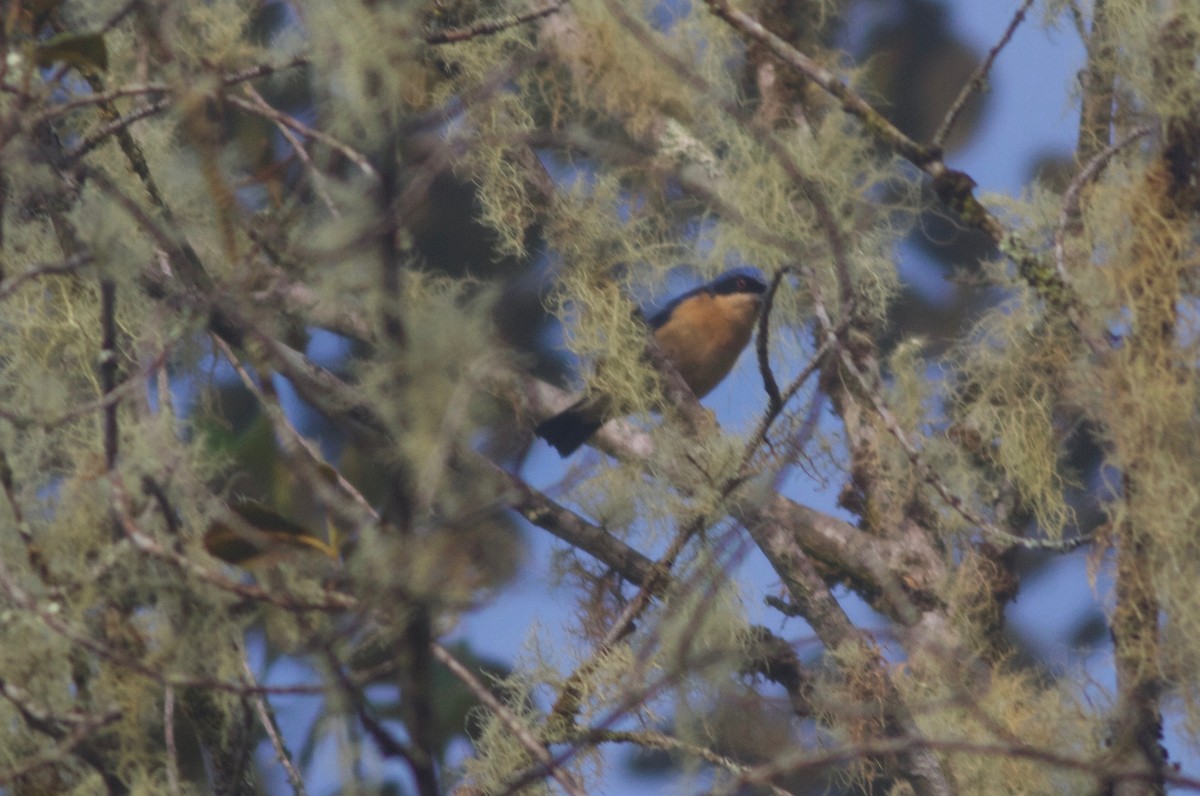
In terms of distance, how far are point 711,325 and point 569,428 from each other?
97cm

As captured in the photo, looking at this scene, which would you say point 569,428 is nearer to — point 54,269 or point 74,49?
point 74,49

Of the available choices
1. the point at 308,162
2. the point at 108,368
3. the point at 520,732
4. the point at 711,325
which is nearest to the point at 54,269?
the point at 108,368

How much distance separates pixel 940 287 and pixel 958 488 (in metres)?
1.97

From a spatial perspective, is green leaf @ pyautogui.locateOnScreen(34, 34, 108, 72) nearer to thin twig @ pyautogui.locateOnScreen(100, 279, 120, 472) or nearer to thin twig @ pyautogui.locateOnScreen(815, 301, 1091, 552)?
thin twig @ pyautogui.locateOnScreen(100, 279, 120, 472)

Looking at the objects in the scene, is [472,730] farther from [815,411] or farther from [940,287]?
[815,411]

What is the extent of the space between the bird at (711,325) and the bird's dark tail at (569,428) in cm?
61

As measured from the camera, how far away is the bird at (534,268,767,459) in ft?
14.7

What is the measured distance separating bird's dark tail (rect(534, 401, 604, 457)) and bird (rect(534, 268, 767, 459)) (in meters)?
0.61

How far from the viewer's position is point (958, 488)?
125 inches

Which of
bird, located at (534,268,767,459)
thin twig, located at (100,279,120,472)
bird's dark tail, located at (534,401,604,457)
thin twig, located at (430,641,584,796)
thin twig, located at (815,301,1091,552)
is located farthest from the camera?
bird, located at (534,268,767,459)

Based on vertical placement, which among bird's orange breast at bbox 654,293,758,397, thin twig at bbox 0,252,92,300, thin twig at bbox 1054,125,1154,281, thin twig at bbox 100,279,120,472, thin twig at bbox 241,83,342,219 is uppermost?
bird's orange breast at bbox 654,293,758,397

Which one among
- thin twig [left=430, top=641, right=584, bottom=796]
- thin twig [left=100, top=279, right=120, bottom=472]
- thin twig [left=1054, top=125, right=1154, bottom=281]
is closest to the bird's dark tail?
thin twig [left=1054, top=125, right=1154, bottom=281]

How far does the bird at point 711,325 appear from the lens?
176 inches

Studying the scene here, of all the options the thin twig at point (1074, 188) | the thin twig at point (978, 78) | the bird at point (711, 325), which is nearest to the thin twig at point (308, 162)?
the thin twig at point (978, 78)
